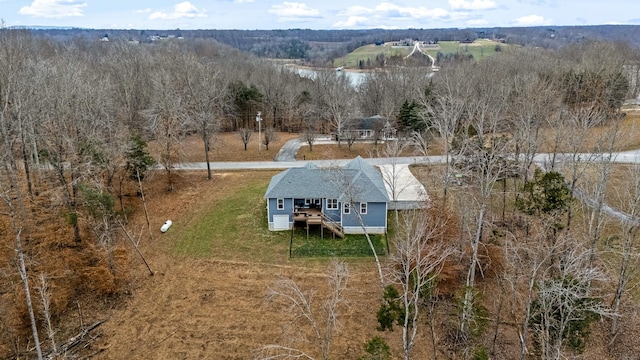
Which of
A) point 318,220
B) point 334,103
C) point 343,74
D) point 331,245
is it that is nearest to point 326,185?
point 318,220

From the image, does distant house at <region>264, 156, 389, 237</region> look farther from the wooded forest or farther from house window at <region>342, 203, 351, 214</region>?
the wooded forest

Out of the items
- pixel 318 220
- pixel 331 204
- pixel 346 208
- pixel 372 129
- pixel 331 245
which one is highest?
pixel 372 129

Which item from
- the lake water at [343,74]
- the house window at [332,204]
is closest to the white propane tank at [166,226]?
the house window at [332,204]

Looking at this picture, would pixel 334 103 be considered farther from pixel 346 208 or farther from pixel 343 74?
pixel 343 74

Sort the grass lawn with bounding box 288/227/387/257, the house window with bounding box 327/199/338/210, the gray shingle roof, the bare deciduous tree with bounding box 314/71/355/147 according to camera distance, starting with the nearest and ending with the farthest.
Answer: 1. the grass lawn with bounding box 288/227/387/257
2. the gray shingle roof
3. the house window with bounding box 327/199/338/210
4. the bare deciduous tree with bounding box 314/71/355/147

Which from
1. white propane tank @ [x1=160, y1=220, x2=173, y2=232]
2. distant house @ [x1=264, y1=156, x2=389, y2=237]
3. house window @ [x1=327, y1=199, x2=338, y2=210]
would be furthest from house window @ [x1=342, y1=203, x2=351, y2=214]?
white propane tank @ [x1=160, y1=220, x2=173, y2=232]

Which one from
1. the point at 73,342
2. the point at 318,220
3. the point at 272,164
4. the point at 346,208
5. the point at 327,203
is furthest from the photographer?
the point at 272,164

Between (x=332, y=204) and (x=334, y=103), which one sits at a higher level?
(x=334, y=103)

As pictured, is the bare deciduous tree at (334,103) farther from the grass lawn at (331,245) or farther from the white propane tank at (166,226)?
the white propane tank at (166,226)
